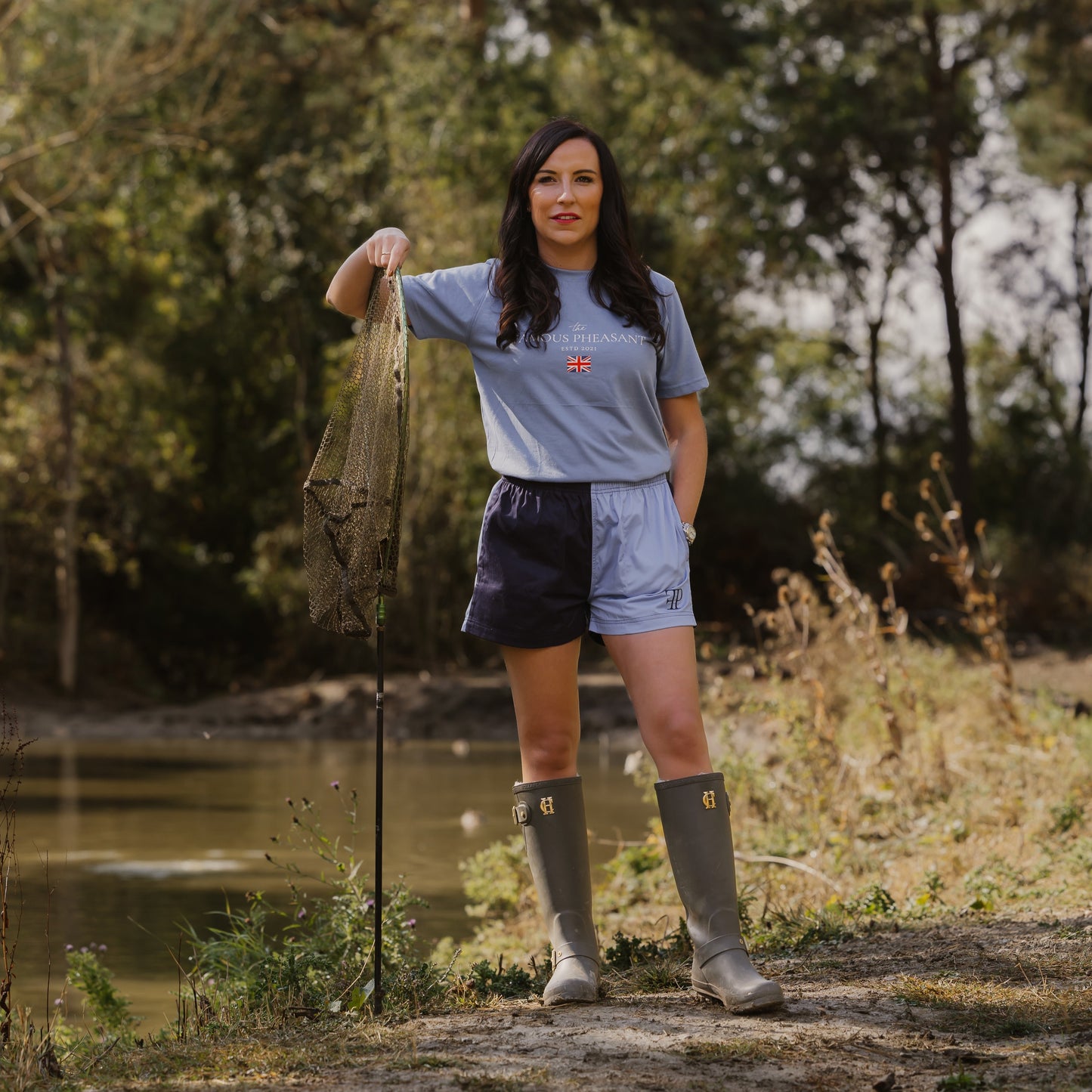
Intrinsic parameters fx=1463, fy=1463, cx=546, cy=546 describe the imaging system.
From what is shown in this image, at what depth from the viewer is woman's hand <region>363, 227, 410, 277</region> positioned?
10.8 feet

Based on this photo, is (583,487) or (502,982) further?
(502,982)

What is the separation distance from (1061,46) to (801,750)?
17.1 meters

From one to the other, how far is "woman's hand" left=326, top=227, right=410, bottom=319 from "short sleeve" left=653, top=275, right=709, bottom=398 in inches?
24.2

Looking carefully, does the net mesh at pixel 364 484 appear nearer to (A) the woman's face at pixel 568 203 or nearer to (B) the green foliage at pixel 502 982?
(A) the woman's face at pixel 568 203

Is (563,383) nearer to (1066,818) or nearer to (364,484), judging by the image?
(364,484)

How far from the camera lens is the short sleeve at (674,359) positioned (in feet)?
11.2

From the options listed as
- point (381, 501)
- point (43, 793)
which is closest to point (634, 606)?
point (381, 501)

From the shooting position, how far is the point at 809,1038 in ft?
9.36

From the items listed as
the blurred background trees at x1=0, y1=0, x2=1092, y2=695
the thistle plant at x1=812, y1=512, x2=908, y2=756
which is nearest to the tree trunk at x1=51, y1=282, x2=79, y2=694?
the blurred background trees at x1=0, y1=0, x2=1092, y2=695

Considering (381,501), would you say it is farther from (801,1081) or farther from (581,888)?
(801,1081)

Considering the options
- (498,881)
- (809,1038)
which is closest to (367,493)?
(809,1038)

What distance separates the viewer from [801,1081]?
8.44 feet

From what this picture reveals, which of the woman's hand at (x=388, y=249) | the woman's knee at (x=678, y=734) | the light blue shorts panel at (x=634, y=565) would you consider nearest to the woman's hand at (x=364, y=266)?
the woman's hand at (x=388, y=249)

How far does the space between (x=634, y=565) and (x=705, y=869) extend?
2.22ft
